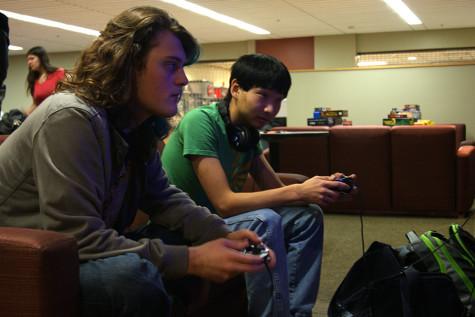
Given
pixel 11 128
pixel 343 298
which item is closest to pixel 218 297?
pixel 343 298

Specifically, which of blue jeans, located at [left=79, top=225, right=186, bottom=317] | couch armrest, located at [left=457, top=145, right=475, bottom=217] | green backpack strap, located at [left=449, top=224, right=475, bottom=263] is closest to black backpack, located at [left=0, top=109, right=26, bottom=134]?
green backpack strap, located at [left=449, top=224, right=475, bottom=263]

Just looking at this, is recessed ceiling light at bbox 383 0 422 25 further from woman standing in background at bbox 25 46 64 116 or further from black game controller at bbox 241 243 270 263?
black game controller at bbox 241 243 270 263

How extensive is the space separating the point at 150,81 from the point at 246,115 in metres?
0.80

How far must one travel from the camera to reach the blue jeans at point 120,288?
3.08 feet

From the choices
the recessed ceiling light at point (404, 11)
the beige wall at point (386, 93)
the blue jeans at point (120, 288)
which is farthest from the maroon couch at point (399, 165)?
the beige wall at point (386, 93)

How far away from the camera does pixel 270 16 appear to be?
9.16 metres

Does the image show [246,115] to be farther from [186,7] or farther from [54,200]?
[186,7]

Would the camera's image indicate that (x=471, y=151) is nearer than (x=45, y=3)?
Yes

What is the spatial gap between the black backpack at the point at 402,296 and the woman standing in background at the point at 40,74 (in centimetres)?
406

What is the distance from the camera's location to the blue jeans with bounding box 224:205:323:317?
151 cm

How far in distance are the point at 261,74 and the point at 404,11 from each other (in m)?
7.63

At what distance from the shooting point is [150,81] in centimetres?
123

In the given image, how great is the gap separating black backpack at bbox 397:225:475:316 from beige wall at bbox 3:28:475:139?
8480 mm

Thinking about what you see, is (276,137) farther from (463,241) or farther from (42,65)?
(42,65)
